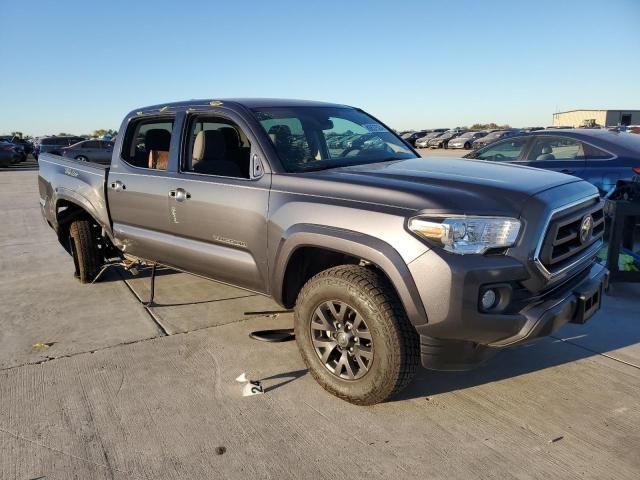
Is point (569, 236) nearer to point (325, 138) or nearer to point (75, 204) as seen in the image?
point (325, 138)

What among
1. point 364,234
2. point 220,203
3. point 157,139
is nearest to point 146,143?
point 157,139

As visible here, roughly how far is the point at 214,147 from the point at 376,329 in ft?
6.90

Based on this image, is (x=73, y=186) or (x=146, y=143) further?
(x=73, y=186)

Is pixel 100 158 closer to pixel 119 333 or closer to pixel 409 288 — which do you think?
pixel 119 333

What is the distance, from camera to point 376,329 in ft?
9.39

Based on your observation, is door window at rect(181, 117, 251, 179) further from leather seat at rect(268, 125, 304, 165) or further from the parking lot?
the parking lot

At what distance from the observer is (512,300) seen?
105 inches

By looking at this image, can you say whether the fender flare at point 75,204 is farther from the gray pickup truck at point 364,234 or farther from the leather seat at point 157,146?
the leather seat at point 157,146

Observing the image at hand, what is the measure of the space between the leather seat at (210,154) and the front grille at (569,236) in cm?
223

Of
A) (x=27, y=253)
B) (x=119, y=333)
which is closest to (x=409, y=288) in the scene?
(x=119, y=333)

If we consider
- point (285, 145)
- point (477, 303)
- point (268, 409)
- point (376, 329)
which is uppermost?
point (285, 145)

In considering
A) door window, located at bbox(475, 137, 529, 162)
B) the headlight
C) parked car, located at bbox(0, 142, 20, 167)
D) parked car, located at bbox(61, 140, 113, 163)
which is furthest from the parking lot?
parked car, located at bbox(0, 142, 20, 167)

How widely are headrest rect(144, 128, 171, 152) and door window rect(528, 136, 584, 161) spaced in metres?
5.04

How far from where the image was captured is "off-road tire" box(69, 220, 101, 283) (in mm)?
5492
